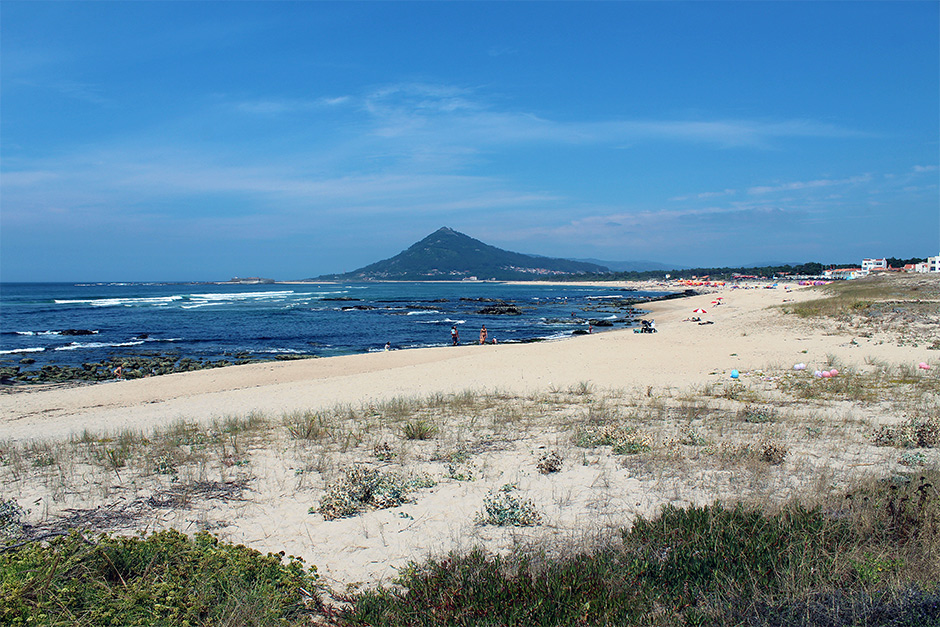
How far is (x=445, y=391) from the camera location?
1302cm

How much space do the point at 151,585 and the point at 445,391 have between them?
9.73 m

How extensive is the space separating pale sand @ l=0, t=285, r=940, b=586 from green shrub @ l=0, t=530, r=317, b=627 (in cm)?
57

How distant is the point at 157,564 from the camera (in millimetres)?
3760

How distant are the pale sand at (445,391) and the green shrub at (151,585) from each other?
0.57 metres

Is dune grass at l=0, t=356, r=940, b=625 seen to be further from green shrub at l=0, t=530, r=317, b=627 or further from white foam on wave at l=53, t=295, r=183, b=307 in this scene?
white foam on wave at l=53, t=295, r=183, b=307

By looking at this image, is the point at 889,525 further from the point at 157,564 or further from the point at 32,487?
the point at 32,487

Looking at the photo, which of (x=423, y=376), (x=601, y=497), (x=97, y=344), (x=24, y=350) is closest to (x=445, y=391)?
(x=423, y=376)

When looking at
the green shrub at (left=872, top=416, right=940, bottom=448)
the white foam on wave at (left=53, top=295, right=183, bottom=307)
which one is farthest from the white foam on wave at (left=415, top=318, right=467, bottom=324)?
the white foam on wave at (left=53, top=295, right=183, bottom=307)

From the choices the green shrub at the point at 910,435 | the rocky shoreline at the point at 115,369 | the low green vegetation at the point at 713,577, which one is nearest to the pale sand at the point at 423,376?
the rocky shoreline at the point at 115,369

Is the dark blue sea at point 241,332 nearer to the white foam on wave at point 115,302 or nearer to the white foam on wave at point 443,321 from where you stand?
the white foam on wave at point 443,321

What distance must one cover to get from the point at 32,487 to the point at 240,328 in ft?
127

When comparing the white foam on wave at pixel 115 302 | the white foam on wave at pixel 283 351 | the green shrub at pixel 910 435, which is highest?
the white foam on wave at pixel 115 302

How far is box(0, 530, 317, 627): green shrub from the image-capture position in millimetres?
3094

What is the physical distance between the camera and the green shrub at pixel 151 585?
10.2 feet
